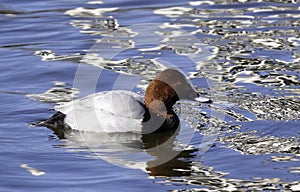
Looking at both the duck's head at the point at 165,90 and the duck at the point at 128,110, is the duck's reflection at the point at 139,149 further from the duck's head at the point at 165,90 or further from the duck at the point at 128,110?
the duck's head at the point at 165,90

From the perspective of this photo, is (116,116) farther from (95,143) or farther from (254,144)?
(254,144)

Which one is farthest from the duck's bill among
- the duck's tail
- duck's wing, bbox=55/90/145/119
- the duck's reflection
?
the duck's tail

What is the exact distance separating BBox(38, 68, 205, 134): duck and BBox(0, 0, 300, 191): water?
127 mm

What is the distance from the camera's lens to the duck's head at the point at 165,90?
8.90 meters

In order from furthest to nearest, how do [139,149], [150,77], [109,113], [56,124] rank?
1. [150,77]
2. [56,124]
3. [109,113]
4. [139,149]

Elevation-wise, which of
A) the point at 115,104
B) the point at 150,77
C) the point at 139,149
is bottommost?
the point at 139,149

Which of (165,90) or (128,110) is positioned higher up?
(165,90)

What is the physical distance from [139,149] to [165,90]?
870 millimetres

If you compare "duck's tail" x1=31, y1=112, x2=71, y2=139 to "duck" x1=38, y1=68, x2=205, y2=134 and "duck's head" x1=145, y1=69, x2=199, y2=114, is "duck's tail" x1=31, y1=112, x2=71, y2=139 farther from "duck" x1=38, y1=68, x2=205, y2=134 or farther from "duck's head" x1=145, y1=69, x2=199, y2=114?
"duck's head" x1=145, y1=69, x2=199, y2=114

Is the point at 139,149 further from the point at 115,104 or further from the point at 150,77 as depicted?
the point at 150,77

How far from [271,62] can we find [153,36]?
2257 mm

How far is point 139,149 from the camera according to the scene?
8.37m

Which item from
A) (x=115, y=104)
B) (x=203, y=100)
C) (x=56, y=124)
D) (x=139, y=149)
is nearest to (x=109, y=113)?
(x=115, y=104)

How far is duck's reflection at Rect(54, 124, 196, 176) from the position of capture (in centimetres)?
780
